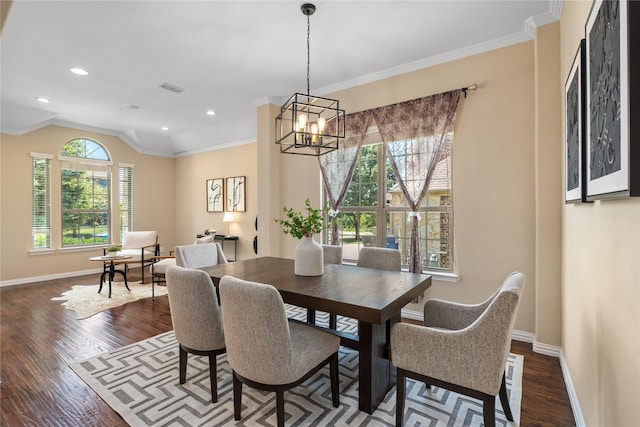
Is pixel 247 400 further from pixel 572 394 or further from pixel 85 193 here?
pixel 85 193

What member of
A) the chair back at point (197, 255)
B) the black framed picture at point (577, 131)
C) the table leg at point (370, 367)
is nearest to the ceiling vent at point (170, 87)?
the chair back at point (197, 255)

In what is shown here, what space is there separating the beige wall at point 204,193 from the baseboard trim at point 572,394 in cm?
503

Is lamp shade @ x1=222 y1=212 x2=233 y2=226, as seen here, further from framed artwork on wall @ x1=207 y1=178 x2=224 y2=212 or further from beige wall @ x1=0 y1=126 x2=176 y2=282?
beige wall @ x1=0 y1=126 x2=176 y2=282

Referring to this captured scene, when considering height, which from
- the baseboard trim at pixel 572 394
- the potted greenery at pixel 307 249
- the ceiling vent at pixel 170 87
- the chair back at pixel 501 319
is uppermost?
the ceiling vent at pixel 170 87

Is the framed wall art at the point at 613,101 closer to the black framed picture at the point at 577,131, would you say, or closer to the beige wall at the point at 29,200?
the black framed picture at the point at 577,131

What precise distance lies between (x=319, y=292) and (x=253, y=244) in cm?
440

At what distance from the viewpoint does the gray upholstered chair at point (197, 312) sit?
1.91 m

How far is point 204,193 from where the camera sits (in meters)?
7.07

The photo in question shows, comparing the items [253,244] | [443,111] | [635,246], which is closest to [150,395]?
[635,246]

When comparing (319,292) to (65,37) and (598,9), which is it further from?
(65,37)

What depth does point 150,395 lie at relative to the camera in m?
2.10

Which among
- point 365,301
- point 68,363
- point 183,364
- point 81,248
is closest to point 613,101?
point 365,301

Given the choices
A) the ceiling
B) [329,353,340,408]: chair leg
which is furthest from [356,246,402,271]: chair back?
the ceiling

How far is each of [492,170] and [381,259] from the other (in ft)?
4.80
